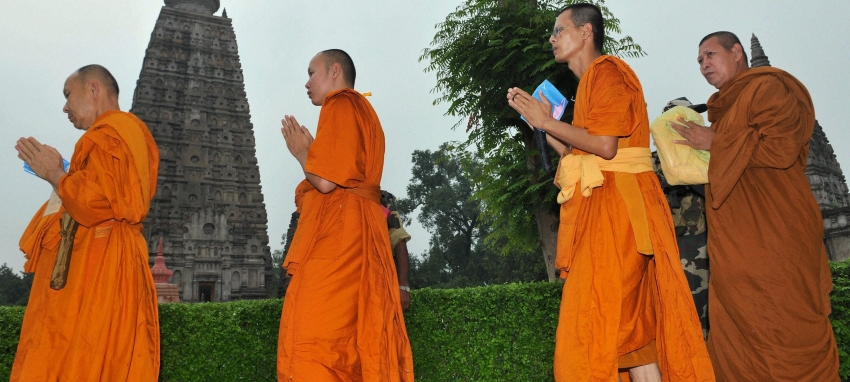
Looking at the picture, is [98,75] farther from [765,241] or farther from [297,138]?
[765,241]

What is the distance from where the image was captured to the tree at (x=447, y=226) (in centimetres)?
3841

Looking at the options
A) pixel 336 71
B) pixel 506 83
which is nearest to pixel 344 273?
pixel 336 71

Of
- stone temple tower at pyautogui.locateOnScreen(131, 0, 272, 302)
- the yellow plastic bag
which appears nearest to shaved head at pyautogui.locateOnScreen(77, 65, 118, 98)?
the yellow plastic bag

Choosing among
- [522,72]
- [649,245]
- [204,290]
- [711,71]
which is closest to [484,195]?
[522,72]

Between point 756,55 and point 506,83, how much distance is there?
1562 cm

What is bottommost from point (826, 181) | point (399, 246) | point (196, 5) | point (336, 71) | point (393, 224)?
point (399, 246)

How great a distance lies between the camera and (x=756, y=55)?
23125 millimetres

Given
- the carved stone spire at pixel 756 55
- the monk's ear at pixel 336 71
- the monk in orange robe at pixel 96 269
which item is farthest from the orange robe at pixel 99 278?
the carved stone spire at pixel 756 55

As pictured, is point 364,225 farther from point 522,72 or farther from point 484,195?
point 484,195

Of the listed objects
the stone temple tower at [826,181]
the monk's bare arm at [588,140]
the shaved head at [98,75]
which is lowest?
the monk's bare arm at [588,140]

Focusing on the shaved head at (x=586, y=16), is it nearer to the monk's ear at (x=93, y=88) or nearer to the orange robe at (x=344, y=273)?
the orange robe at (x=344, y=273)

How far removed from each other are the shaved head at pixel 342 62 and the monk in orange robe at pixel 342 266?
0.86 feet

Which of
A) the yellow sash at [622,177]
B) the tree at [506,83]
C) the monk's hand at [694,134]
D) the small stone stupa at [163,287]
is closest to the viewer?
the yellow sash at [622,177]

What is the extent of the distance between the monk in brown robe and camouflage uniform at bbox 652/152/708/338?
2.00 feet
